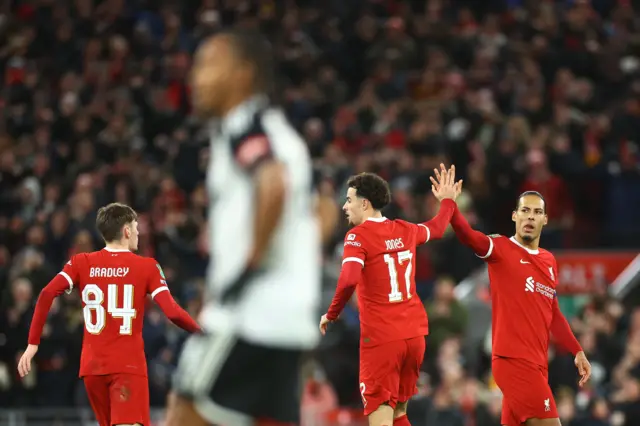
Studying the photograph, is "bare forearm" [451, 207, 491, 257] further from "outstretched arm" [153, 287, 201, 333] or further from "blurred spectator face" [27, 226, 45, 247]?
"blurred spectator face" [27, 226, 45, 247]

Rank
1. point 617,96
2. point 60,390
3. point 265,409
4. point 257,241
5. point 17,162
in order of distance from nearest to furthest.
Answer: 1. point 257,241
2. point 265,409
3. point 60,390
4. point 17,162
5. point 617,96

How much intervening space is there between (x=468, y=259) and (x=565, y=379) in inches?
115

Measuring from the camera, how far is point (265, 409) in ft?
15.0

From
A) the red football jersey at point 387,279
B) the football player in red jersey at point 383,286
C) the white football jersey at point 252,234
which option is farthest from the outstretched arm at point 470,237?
the white football jersey at point 252,234

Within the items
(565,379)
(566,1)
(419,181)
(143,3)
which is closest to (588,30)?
(566,1)

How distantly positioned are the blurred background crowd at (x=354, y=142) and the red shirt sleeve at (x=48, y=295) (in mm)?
4328

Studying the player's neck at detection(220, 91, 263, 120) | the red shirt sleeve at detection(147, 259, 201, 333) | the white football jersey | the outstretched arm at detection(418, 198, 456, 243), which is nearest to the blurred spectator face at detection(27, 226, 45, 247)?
the red shirt sleeve at detection(147, 259, 201, 333)

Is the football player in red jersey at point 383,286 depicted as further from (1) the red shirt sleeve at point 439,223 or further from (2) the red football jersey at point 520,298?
(2) the red football jersey at point 520,298

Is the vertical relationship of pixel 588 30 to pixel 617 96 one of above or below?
above

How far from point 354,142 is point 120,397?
8294mm

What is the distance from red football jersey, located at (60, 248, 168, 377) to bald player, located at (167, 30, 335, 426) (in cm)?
349

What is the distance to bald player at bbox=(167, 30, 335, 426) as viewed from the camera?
4.27 meters

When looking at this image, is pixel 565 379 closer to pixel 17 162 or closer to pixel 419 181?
pixel 419 181

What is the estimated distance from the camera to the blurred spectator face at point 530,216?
8.05 metres
